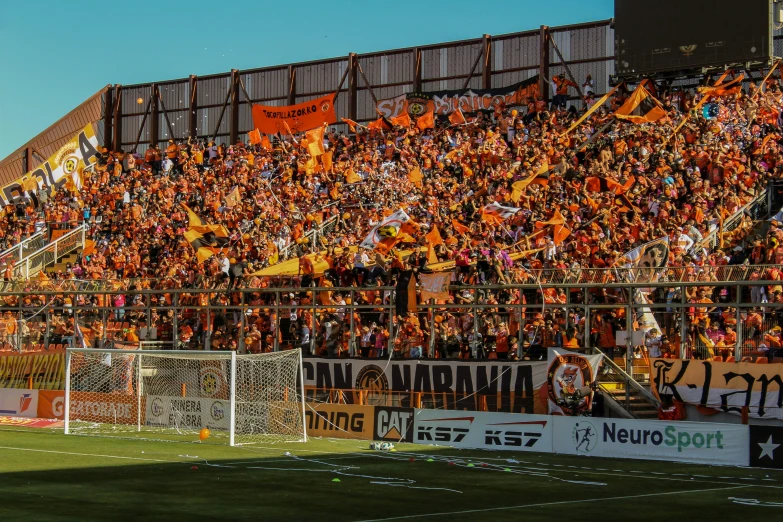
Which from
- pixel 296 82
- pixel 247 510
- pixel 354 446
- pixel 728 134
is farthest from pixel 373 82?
pixel 247 510

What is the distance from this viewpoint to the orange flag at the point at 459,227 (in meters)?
31.3

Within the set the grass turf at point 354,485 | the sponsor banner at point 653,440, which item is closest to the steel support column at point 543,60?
the sponsor banner at point 653,440

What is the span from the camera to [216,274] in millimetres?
34469

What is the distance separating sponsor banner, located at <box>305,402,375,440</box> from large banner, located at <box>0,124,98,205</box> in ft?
98.0

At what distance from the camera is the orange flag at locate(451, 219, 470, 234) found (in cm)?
3130

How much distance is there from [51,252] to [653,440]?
30.9m

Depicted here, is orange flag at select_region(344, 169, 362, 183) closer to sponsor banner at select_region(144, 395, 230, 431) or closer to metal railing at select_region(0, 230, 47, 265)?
sponsor banner at select_region(144, 395, 230, 431)

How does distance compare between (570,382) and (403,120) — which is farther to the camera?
(403,120)

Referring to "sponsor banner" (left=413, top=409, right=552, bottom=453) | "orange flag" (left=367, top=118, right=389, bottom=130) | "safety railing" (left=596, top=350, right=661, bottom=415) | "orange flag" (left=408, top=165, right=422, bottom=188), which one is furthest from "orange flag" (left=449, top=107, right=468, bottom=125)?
"sponsor banner" (left=413, top=409, right=552, bottom=453)

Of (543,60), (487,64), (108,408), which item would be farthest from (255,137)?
(108,408)

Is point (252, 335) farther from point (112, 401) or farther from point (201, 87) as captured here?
point (201, 87)

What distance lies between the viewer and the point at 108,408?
104 ft

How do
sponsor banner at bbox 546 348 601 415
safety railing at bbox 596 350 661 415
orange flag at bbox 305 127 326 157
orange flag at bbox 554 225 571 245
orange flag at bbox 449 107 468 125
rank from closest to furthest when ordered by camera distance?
1. sponsor banner at bbox 546 348 601 415
2. safety railing at bbox 596 350 661 415
3. orange flag at bbox 554 225 571 245
4. orange flag at bbox 305 127 326 157
5. orange flag at bbox 449 107 468 125

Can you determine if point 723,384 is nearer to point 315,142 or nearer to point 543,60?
point 315,142
